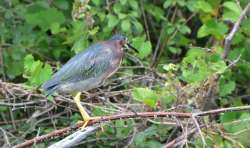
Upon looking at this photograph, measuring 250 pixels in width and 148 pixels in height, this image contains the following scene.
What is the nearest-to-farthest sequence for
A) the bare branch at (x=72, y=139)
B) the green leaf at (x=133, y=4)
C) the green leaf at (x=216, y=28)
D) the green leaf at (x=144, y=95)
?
the bare branch at (x=72, y=139) → the green leaf at (x=144, y=95) → the green leaf at (x=216, y=28) → the green leaf at (x=133, y=4)

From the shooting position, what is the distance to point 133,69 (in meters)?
4.92

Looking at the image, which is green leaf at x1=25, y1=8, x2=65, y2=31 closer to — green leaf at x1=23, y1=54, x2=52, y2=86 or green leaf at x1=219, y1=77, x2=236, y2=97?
green leaf at x1=23, y1=54, x2=52, y2=86

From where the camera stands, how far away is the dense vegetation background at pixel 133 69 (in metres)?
4.01

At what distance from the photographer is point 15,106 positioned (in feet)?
13.4

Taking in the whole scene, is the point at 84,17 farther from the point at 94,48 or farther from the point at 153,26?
the point at 153,26

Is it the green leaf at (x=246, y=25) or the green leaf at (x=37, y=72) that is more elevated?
the green leaf at (x=246, y=25)

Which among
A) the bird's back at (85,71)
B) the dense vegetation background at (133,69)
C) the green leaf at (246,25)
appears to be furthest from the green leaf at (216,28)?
the bird's back at (85,71)

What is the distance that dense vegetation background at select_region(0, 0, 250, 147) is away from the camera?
401cm

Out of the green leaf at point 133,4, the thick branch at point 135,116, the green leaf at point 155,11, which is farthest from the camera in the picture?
the green leaf at point 155,11

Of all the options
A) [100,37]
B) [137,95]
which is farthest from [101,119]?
[100,37]

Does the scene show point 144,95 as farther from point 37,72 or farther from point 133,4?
point 133,4

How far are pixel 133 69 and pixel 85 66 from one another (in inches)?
40.0

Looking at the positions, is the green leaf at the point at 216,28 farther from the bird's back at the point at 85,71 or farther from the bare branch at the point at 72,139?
the bare branch at the point at 72,139

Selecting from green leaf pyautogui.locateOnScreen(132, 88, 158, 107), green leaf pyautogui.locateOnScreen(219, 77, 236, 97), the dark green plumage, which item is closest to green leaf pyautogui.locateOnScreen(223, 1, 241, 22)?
green leaf pyautogui.locateOnScreen(219, 77, 236, 97)
